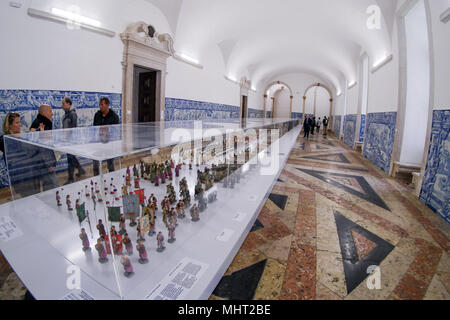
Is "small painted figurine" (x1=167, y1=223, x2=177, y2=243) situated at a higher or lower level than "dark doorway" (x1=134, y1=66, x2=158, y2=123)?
lower

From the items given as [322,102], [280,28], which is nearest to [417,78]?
[280,28]

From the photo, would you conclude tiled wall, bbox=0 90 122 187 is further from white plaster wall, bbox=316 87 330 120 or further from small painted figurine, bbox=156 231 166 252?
white plaster wall, bbox=316 87 330 120

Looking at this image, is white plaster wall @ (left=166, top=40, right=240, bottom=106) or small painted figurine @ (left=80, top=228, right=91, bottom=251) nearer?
small painted figurine @ (left=80, top=228, right=91, bottom=251)

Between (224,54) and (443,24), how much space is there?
320 inches

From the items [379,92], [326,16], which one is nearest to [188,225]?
[379,92]

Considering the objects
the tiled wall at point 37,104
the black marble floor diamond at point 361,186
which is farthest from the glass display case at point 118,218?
the black marble floor diamond at point 361,186

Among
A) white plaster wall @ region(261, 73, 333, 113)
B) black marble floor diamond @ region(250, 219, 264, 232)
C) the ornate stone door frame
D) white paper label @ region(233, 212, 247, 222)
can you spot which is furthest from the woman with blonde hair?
white plaster wall @ region(261, 73, 333, 113)

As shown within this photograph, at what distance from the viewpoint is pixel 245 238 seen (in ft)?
7.40

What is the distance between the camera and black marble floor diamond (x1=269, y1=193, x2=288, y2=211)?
3.17 metres

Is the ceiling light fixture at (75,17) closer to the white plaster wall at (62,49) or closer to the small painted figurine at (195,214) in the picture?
the white plaster wall at (62,49)

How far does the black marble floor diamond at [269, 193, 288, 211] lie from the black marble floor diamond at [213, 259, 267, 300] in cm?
140

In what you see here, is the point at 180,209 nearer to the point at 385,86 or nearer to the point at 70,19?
the point at 70,19
